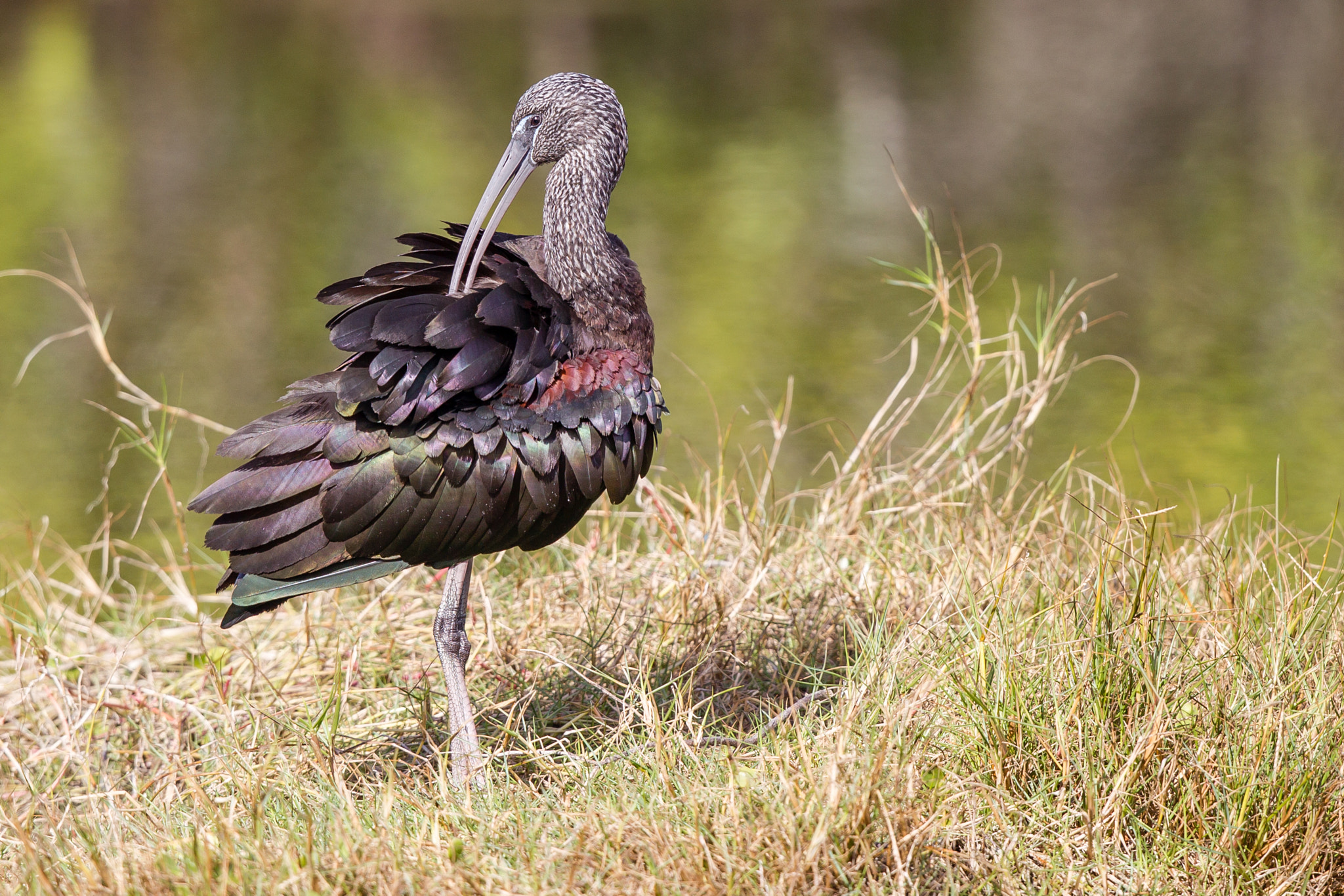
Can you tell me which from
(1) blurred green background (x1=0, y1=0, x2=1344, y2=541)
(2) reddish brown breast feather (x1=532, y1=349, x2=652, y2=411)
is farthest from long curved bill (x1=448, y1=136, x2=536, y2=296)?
(1) blurred green background (x1=0, y1=0, x2=1344, y2=541)

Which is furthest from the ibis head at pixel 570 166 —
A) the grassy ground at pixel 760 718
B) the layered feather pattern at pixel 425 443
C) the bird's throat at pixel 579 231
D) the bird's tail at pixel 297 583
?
the grassy ground at pixel 760 718

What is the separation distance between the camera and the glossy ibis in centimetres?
341

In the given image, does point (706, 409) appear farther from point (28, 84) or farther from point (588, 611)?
point (28, 84)

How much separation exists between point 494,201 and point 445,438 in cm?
77

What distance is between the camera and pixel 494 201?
12.6ft

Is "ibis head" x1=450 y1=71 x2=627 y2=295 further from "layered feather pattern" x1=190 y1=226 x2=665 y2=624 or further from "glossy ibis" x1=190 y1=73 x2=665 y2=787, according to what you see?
"layered feather pattern" x1=190 y1=226 x2=665 y2=624

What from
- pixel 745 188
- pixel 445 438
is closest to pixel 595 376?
pixel 445 438

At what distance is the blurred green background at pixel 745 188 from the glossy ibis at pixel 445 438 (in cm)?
190

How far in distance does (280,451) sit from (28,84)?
17076 mm

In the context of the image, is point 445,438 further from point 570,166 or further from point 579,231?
point 570,166

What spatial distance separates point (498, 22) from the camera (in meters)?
22.7

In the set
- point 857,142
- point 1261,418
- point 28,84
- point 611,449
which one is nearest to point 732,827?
point 611,449

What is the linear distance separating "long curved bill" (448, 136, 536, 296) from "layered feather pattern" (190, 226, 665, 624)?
Result: 69 mm

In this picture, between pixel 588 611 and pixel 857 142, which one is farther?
pixel 857 142
